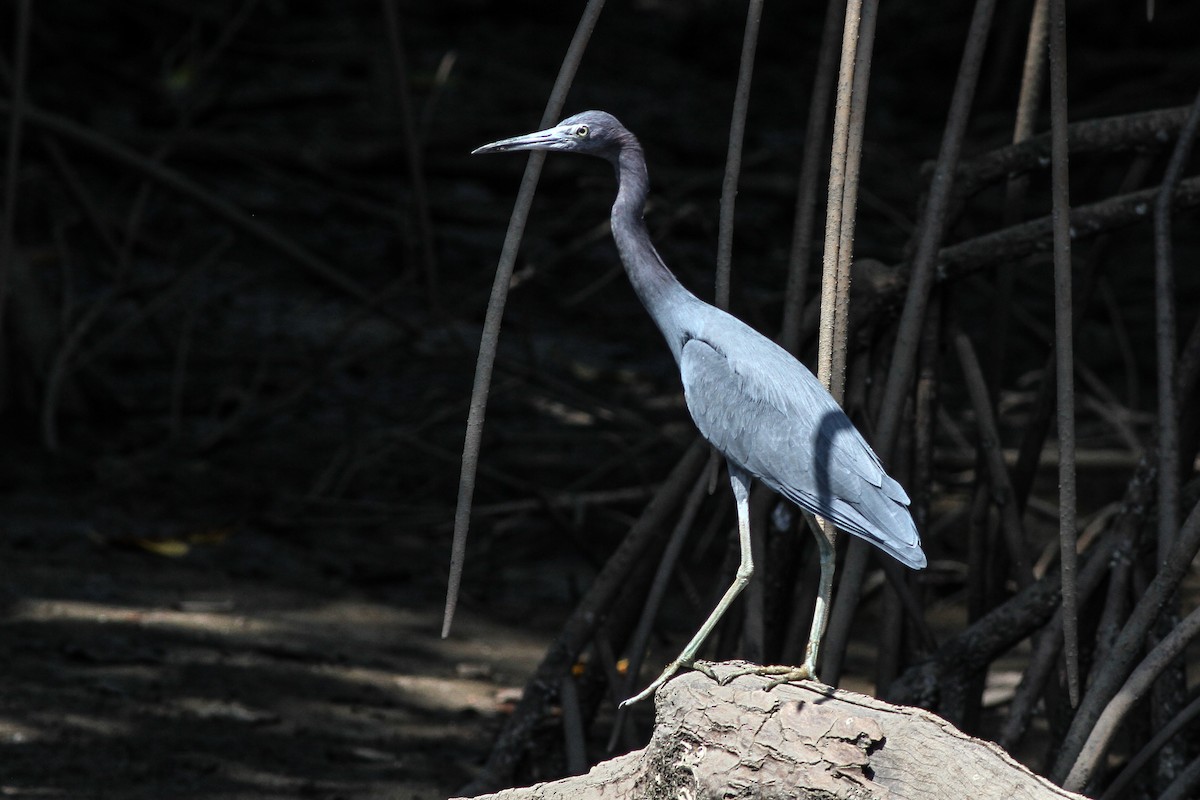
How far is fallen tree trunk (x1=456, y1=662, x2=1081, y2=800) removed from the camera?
85.4 inches

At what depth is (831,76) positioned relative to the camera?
3.07m

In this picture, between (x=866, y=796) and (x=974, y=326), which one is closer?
(x=866, y=796)

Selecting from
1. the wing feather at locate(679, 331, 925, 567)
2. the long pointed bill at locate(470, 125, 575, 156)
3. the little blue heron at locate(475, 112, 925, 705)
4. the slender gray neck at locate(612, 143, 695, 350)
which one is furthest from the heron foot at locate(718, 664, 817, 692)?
the long pointed bill at locate(470, 125, 575, 156)

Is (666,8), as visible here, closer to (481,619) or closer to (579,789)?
(481,619)

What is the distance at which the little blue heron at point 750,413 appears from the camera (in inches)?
98.4

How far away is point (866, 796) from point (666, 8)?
1163 cm

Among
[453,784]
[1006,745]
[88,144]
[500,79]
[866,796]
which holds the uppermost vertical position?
[500,79]

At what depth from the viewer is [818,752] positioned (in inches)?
86.0

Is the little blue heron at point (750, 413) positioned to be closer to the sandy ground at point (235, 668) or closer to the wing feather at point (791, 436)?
the wing feather at point (791, 436)

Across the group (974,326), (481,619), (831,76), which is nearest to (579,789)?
(831,76)

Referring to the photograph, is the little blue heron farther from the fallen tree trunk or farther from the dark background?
the dark background

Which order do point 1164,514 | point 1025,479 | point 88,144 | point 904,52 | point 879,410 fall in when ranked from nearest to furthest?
point 1164,514, point 879,410, point 1025,479, point 88,144, point 904,52

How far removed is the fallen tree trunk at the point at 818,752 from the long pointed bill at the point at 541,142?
3.13 ft

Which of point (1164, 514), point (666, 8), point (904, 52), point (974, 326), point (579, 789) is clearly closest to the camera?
point (579, 789)
